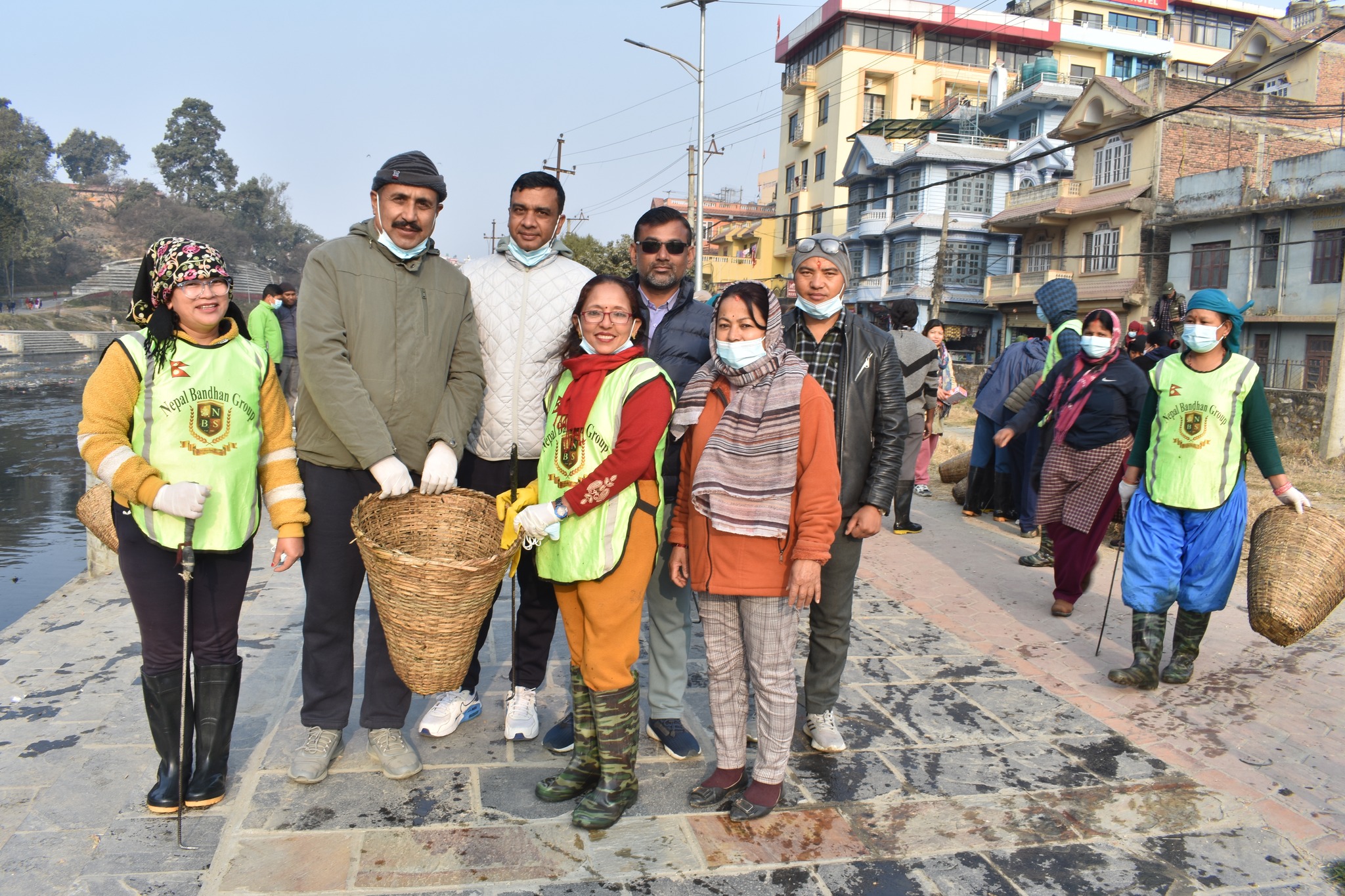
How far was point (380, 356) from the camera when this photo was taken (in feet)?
10.6

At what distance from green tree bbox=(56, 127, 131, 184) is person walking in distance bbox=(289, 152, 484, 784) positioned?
10954 cm

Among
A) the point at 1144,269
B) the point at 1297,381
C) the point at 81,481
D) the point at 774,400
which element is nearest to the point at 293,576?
the point at 774,400

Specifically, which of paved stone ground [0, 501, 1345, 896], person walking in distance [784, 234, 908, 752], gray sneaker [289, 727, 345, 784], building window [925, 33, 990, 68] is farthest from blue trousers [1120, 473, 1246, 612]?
building window [925, 33, 990, 68]

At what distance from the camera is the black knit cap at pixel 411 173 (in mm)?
3174

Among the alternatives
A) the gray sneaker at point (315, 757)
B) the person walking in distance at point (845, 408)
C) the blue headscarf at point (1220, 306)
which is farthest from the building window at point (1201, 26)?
the gray sneaker at point (315, 757)

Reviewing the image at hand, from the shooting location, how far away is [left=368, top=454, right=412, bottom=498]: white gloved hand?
10.2 feet

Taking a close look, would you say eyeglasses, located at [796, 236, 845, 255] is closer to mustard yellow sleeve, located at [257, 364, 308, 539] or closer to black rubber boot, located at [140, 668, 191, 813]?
mustard yellow sleeve, located at [257, 364, 308, 539]

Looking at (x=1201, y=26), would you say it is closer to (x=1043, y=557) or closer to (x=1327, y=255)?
(x=1327, y=255)

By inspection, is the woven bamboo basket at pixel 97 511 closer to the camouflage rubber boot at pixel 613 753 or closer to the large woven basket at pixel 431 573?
the large woven basket at pixel 431 573

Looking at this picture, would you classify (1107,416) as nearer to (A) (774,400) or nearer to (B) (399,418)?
(A) (774,400)

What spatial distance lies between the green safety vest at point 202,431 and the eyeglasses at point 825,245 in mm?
2052

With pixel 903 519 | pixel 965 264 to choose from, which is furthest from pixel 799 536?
pixel 965 264

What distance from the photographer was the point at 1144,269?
93.0ft

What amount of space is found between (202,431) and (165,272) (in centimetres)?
51
